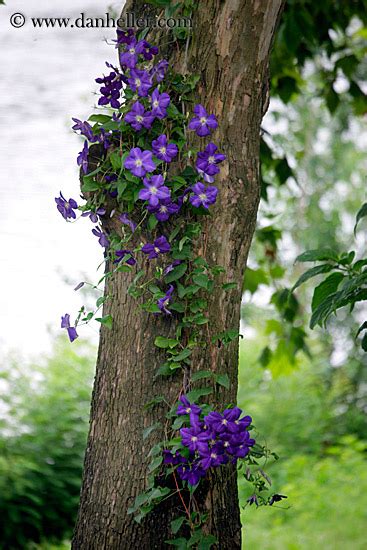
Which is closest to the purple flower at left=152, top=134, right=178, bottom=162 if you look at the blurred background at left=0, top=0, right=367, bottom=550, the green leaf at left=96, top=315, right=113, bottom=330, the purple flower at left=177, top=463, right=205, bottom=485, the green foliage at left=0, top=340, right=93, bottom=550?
the green leaf at left=96, top=315, right=113, bottom=330

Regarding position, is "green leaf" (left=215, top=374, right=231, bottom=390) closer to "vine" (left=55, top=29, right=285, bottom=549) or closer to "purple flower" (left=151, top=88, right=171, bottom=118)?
"vine" (left=55, top=29, right=285, bottom=549)

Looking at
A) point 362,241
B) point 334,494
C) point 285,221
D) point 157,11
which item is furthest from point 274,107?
point 157,11

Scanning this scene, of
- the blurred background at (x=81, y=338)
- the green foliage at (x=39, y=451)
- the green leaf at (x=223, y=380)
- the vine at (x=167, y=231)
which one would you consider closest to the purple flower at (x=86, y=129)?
the vine at (x=167, y=231)

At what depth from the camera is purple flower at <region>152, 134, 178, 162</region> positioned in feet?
4.06

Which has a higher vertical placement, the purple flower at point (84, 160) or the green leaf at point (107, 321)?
the purple flower at point (84, 160)

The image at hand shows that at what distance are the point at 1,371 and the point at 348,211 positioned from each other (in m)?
4.43

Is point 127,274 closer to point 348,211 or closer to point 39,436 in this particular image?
point 39,436

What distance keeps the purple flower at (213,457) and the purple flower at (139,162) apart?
45 cm

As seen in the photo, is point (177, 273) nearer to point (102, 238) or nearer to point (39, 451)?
point (102, 238)

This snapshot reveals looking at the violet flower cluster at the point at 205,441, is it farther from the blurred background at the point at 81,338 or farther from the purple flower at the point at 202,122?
the blurred background at the point at 81,338

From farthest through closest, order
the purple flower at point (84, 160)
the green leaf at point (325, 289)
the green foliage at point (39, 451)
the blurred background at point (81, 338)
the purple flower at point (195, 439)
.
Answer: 1. the green foliage at point (39, 451)
2. the blurred background at point (81, 338)
3. the green leaf at point (325, 289)
4. the purple flower at point (84, 160)
5. the purple flower at point (195, 439)

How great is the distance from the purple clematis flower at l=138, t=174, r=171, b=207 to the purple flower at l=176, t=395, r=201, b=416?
32 cm

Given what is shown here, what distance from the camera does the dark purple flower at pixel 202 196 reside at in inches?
48.9

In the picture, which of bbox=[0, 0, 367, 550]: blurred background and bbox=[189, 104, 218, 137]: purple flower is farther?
bbox=[0, 0, 367, 550]: blurred background
